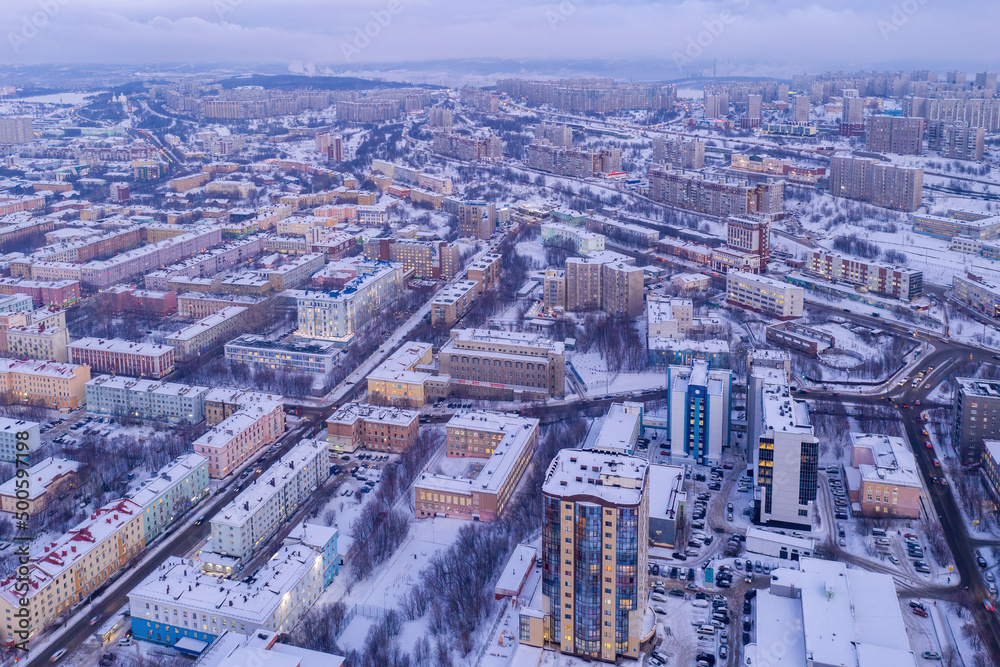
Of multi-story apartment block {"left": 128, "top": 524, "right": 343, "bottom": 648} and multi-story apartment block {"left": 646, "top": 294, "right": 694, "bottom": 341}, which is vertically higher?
multi-story apartment block {"left": 646, "top": 294, "right": 694, "bottom": 341}

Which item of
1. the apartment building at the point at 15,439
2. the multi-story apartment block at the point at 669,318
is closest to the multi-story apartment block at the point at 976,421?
the multi-story apartment block at the point at 669,318

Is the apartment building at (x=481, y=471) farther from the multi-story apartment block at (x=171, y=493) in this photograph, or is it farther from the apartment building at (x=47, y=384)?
the apartment building at (x=47, y=384)

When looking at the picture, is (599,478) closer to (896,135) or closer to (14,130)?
(896,135)

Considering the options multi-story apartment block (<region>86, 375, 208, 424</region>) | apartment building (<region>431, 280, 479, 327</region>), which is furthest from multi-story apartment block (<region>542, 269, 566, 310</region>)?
multi-story apartment block (<region>86, 375, 208, 424</region>)

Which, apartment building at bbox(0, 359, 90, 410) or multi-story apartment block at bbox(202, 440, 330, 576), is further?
apartment building at bbox(0, 359, 90, 410)

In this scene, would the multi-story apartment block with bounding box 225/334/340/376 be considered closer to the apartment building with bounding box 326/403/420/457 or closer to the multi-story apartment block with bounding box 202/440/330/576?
the apartment building with bounding box 326/403/420/457
